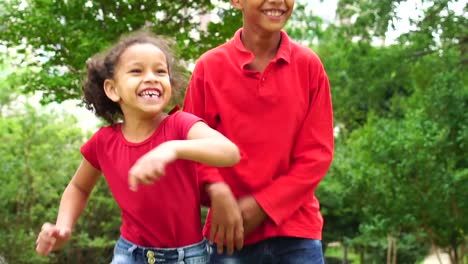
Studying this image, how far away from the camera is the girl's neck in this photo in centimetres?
306

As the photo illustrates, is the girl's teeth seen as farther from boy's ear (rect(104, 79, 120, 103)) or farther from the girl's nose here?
boy's ear (rect(104, 79, 120, 103))

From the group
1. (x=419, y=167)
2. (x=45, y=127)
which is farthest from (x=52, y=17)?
(x=419, y=167)

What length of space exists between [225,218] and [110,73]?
27.4 inches

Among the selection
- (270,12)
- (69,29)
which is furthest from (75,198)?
(69,29)

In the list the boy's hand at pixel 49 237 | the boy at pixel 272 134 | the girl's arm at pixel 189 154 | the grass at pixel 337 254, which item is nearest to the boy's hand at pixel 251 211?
the boy at pixel 272 134

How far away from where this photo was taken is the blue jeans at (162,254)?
9.66 ft

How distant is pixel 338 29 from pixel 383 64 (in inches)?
65.2

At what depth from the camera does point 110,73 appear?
321cm

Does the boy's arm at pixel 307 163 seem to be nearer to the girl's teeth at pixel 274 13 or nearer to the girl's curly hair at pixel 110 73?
the girl's teeth at pixel 274 13

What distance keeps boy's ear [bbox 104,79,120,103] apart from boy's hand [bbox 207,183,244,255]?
50 cm

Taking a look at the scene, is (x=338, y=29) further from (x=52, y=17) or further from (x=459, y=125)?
(x=52, y=17)

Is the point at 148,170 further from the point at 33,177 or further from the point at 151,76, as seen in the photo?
the point at 33,177

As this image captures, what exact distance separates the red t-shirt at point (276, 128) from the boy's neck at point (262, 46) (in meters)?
0.05

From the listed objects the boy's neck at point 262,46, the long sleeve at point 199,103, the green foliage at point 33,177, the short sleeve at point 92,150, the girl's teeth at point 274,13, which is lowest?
the short sleeve at point 92,150
